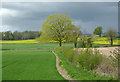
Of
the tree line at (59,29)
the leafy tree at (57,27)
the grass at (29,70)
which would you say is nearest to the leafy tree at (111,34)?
the tree line at (59,29)

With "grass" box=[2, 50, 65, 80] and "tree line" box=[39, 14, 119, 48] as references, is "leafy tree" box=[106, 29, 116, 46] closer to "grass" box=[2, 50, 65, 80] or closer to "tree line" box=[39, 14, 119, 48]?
"tree line" box=[39, 14, 119, 48]

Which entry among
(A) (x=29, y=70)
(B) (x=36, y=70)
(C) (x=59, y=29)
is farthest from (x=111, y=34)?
(A) (x=29, y=70)

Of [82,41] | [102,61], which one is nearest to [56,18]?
[82,41]

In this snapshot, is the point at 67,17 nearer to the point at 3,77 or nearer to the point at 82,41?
the point at 82,41

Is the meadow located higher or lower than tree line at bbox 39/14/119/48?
lower

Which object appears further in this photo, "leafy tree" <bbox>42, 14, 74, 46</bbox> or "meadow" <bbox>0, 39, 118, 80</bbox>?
"leafy tree" <bbox>42, 14, 74, 46</bbox>

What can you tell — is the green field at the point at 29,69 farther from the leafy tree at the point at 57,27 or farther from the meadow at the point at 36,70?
the leafy tree at the point at 57,27

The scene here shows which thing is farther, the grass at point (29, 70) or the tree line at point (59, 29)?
the tree line at point (59, 29)

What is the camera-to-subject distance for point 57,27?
29922 mm

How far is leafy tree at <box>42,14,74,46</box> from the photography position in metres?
29.4

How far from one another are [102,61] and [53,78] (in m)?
3.84

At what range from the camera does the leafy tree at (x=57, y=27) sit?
29375mm

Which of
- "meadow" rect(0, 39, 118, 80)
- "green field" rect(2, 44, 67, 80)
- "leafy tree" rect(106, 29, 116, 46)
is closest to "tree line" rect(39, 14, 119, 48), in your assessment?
"leafy tree" rect(106, 29, 116, 46)

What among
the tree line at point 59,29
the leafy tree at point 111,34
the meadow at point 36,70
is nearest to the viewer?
the meadow at point 36,70
